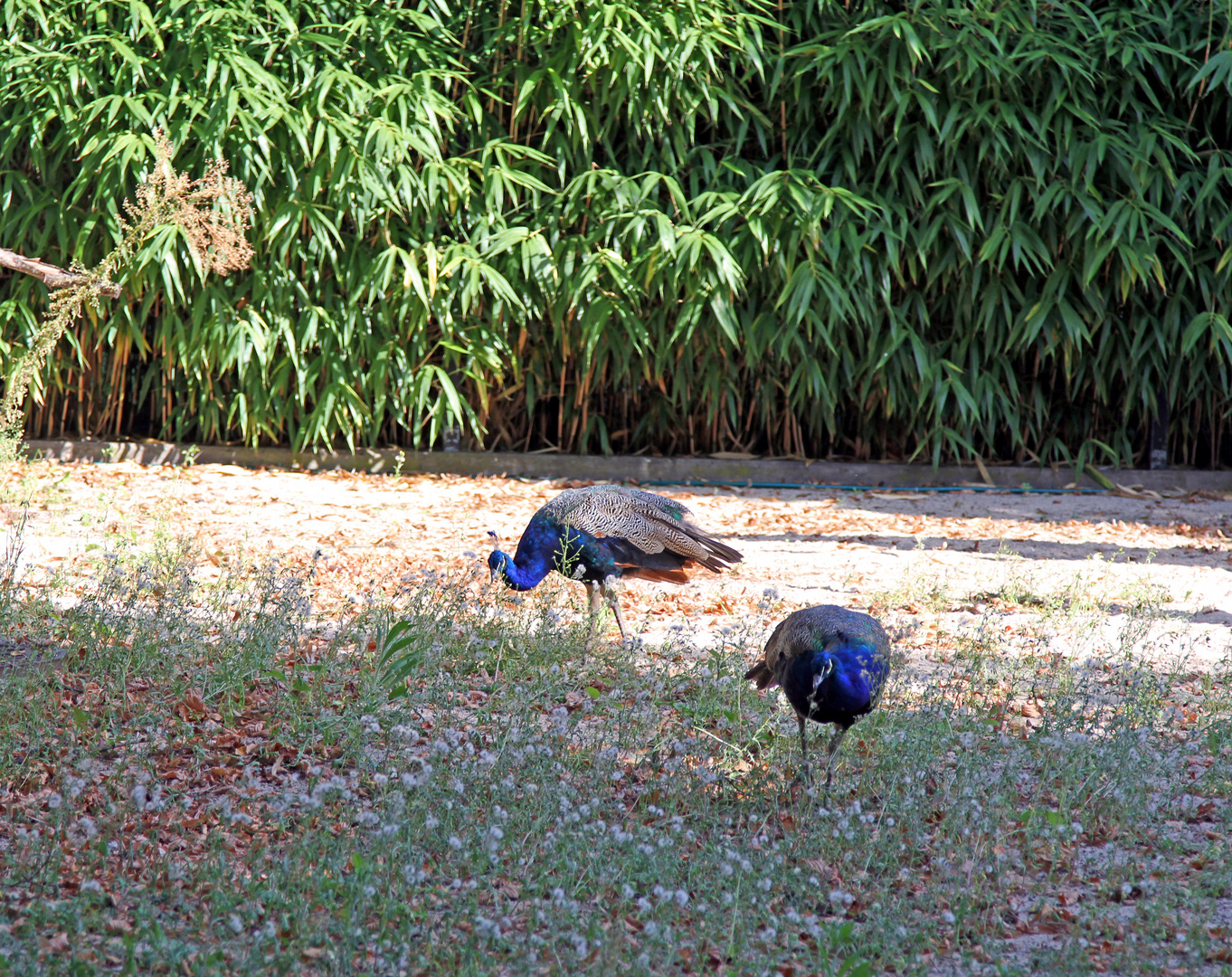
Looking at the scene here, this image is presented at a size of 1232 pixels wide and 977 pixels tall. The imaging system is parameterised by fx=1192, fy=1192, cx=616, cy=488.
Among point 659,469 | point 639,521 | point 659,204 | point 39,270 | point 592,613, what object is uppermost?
point 659,204

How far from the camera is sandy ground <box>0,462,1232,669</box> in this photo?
11.7 feet

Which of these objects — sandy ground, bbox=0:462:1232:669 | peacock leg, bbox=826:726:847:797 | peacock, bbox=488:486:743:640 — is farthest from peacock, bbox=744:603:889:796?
peacock, bbox=488:486:743:640

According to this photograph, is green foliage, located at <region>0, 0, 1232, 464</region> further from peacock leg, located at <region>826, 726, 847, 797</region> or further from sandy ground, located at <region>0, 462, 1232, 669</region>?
peacock leg, located at <region>826, 726, 847, 797</region>

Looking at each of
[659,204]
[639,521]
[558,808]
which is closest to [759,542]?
[639,521]

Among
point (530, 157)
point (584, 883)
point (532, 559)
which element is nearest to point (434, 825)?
point (584, 883)

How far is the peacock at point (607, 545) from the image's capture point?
3.05 meters

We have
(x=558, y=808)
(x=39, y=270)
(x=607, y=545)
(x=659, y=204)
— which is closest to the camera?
(x=558, y=808)

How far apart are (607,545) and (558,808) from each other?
109cm

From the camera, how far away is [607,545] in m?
3.09

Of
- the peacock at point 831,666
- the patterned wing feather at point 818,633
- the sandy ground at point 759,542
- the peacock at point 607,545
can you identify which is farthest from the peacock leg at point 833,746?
the peacock at point 607,545

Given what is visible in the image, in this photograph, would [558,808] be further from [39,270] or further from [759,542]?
[759,542]

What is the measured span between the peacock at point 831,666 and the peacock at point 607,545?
2.42ft

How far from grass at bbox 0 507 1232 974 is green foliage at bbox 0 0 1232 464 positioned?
290 centimetres

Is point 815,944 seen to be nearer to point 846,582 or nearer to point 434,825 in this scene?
point 434,825
